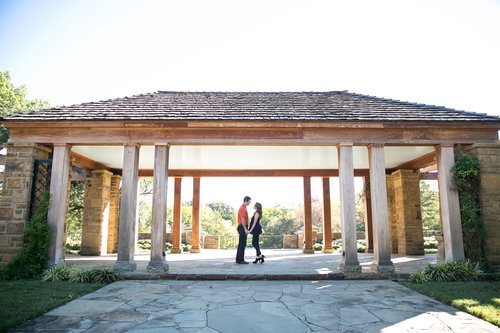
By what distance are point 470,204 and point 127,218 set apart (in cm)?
765

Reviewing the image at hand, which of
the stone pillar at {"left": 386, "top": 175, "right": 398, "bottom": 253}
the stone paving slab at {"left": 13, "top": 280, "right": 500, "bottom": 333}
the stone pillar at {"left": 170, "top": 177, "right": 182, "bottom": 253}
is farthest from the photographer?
the stone pillar at {"left": 170, "top": 177, "right": 182, "bottom": 253}

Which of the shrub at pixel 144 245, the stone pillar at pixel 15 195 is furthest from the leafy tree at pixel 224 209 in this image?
the stone pillar at pixel 15 195

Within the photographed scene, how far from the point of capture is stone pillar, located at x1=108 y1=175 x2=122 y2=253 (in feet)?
39.4

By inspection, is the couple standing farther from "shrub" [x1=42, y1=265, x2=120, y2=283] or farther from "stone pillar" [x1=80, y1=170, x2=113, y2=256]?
"stone pillar" [x1=80, y1=170, x2=113, y2=256]

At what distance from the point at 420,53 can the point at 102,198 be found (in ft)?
35.7

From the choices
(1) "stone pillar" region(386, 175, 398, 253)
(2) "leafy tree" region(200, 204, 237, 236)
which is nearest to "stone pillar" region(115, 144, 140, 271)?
(1) "stone pillar" region(386, 175, 398, 253)

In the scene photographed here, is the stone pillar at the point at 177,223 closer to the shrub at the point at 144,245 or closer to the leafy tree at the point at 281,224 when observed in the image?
the shrub at the point at 144,245

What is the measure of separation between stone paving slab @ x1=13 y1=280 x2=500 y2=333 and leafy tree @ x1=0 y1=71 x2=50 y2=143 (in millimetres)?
14835

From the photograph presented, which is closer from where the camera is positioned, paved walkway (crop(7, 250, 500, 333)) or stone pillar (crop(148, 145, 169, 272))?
paved walkway (crop(7, 250, 500, 333))

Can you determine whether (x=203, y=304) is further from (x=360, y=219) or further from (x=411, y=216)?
(x=360, y=219)

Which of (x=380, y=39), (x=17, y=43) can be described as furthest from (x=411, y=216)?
(x=17, y=43)

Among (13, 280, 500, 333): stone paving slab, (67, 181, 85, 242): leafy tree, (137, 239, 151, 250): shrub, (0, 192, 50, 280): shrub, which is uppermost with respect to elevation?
(67, 181, 85, 242): leafy tree

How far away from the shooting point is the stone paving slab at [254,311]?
139 inches

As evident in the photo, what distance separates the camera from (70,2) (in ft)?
19.8
